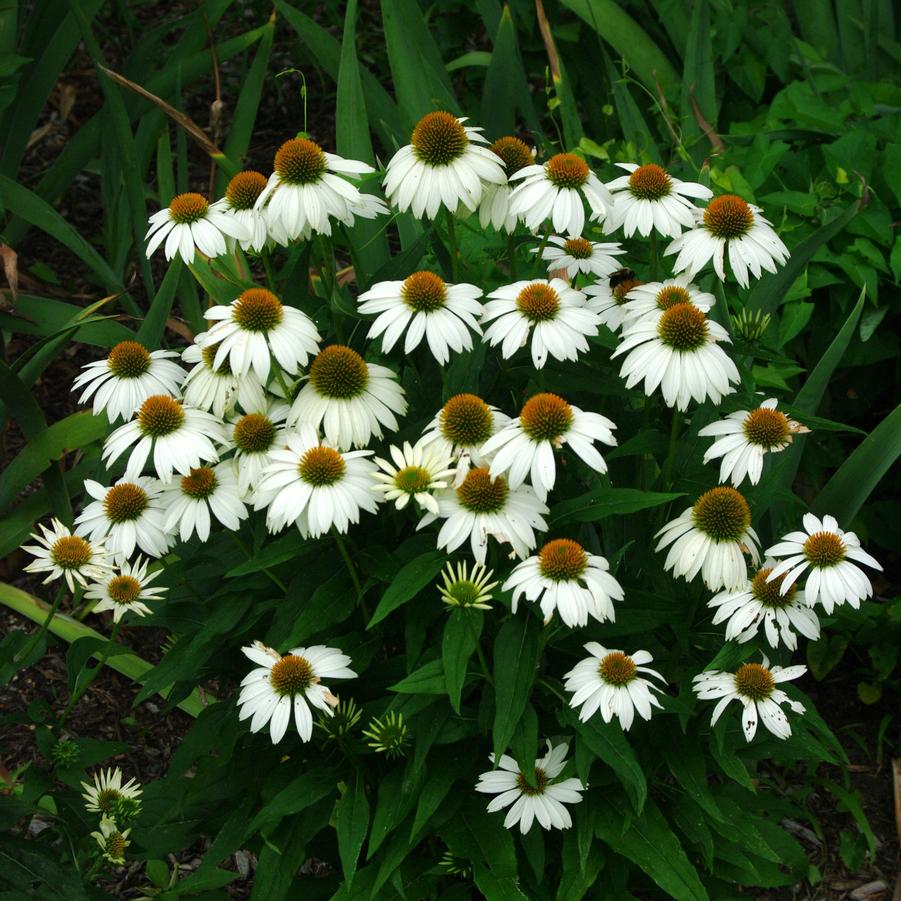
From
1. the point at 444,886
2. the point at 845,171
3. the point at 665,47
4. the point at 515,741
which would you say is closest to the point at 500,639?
the point at 515,741

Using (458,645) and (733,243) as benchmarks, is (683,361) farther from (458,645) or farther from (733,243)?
(458,645)

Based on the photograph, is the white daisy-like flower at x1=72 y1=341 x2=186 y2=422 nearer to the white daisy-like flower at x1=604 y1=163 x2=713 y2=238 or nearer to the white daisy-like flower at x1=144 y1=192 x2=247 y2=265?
the white daisy-like flower at x1=144 y1=192 x2=247 y2=265

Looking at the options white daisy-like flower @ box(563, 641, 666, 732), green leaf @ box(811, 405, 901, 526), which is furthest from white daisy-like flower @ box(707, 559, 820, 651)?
green leaf @ box(811, 405, 901, 526)

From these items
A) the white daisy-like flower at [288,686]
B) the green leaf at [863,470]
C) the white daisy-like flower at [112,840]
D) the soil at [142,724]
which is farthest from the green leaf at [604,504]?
the soil at [142,724]

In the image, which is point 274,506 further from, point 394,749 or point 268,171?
point 268,171

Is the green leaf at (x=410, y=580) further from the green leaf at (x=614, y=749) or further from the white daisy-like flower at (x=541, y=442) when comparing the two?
the green leaf at (x=614, y=749)

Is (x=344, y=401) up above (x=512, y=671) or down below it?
above

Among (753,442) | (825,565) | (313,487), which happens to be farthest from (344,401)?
(825,565)
